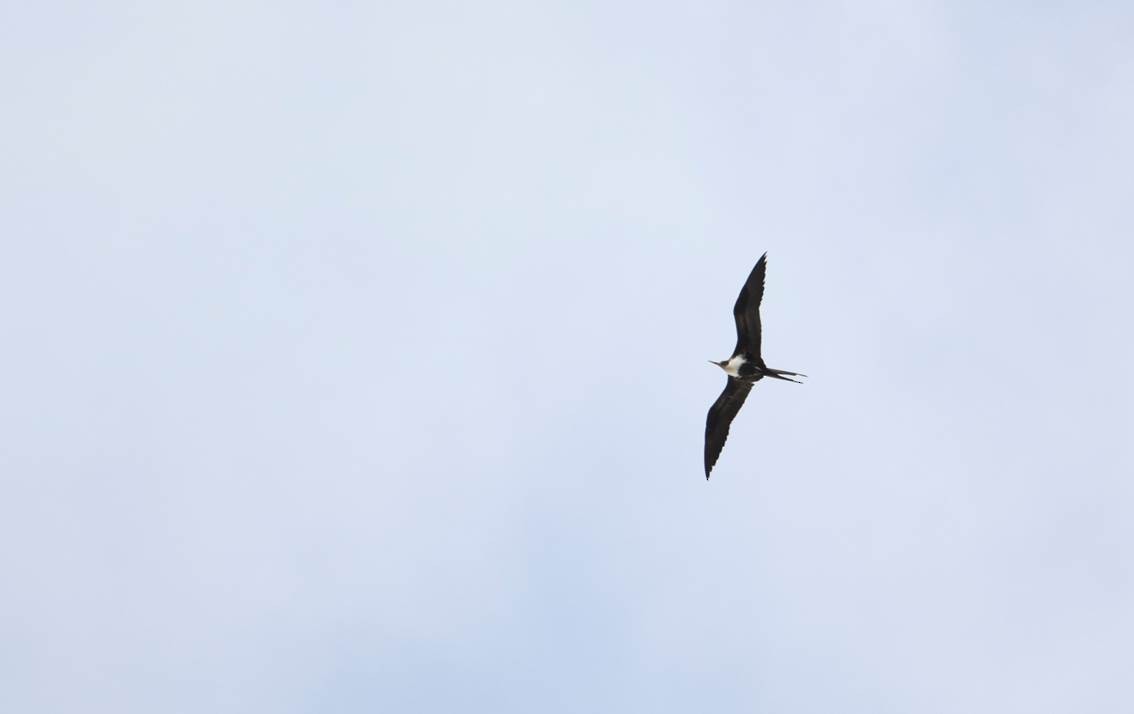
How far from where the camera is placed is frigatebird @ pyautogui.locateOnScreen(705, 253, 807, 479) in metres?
42.3

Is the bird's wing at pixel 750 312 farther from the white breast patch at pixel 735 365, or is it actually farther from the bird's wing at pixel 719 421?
the bird's wing at pixel 719 421

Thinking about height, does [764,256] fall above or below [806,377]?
above

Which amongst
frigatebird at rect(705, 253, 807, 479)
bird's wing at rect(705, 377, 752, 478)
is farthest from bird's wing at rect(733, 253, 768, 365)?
bird's wing at rect(705, 377, 752, 478)

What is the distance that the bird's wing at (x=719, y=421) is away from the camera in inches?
1804

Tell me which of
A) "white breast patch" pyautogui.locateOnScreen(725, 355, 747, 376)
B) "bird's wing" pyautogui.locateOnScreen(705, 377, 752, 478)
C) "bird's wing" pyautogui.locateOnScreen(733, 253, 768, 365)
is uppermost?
"bird's wing" pyautogui.locateOnScreen(733, 253, 768, 365)

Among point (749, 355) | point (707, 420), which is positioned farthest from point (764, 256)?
point (707, 420)

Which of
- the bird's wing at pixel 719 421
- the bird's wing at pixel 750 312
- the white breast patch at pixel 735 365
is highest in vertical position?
the bird's wing at pixel 750 312

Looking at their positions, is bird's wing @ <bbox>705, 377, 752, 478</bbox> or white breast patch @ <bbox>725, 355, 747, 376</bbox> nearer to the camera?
white breast patch @ <bbox>725, 355, 747, 376</bbox>

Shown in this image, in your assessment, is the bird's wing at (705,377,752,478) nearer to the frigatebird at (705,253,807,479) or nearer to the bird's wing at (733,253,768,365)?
the frigatebird at (705,253,807,479)

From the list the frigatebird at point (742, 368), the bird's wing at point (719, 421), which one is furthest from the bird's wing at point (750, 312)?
the bird's wing at point (719, 421)

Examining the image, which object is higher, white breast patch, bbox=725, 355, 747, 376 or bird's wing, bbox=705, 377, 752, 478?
white breast patch, bbox=725, 355, 747, 376

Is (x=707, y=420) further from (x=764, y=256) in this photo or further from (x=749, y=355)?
(x=764, y=256)

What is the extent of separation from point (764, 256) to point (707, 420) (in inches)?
291

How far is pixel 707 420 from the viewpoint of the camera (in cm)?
4638
